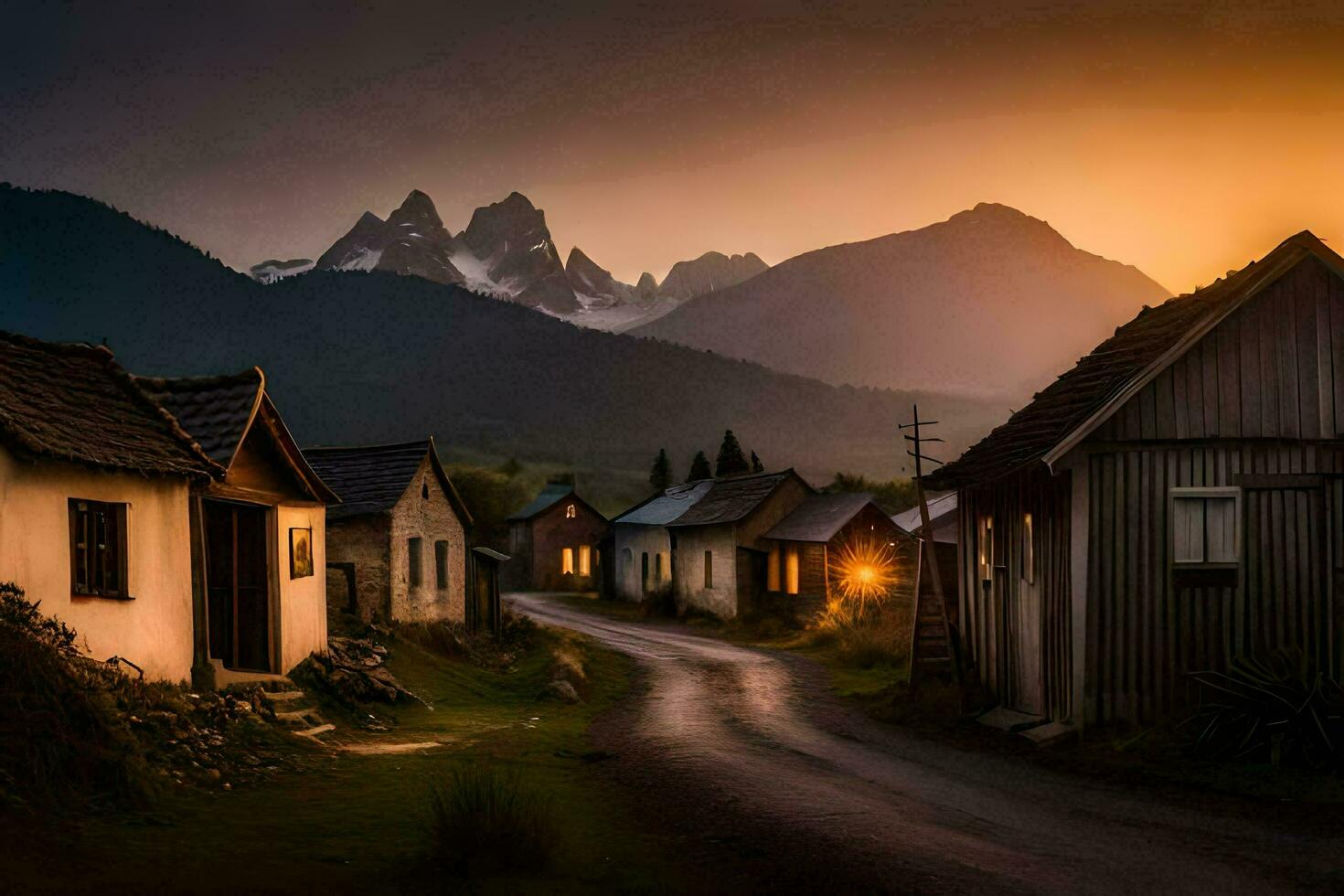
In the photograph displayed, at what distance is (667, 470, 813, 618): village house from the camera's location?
47.5 meters

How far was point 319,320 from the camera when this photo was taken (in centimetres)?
19938

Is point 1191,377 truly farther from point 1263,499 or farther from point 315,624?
point 315,624

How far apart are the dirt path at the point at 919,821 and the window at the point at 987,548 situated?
3742 mm

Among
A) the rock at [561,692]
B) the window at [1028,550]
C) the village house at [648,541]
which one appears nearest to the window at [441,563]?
the rock at [561,692]

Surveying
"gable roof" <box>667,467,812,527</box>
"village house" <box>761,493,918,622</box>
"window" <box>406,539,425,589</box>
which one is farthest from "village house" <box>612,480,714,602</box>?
"window" <box>406,539,425,589</box>

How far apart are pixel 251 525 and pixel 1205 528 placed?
16.4 metres

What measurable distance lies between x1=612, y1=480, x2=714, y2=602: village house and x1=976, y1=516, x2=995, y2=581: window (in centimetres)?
3156

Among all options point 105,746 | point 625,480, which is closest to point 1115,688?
point 105,746

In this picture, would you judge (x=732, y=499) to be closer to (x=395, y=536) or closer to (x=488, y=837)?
(x=395, y=536)

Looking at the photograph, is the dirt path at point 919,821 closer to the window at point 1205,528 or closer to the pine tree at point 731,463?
the window at point 1205,528

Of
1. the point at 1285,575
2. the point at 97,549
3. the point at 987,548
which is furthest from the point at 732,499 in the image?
the point at 97,549

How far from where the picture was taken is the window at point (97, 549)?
14.9 metres

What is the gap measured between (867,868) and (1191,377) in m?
10.7

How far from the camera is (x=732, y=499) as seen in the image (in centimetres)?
5116
